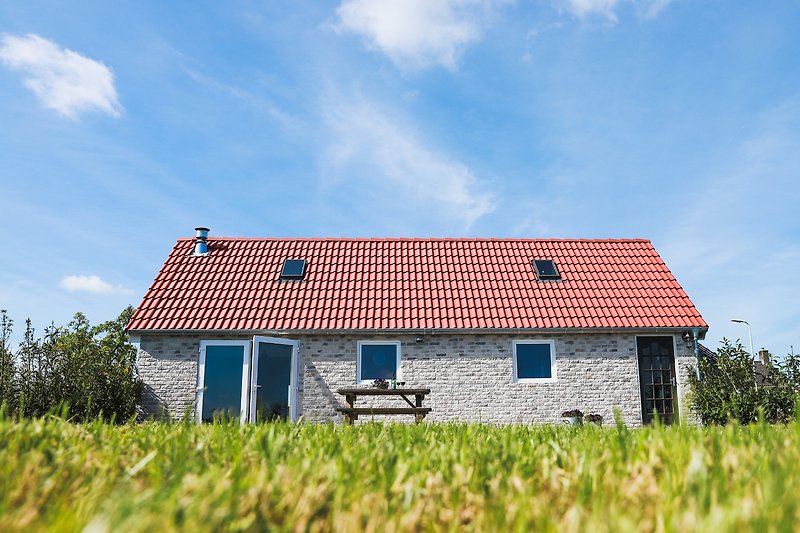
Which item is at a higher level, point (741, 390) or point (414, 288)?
point (414, 288)

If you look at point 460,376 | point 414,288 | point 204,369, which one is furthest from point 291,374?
point 460,376

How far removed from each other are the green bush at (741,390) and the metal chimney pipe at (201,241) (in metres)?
15.6

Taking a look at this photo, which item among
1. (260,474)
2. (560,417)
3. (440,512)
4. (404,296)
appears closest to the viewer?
(440,512)

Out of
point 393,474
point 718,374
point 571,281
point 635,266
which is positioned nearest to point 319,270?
point 571,281

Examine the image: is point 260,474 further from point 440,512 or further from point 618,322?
point 618,322

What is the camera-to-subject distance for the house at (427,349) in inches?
685

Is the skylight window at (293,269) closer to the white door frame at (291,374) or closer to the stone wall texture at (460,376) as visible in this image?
the stone wall texture at (460,376)

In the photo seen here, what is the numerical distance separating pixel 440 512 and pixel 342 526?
0.46 m

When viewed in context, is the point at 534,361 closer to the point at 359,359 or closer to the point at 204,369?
the point at 359,359

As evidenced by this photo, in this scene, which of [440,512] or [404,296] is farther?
[404,296]

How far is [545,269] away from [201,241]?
37.4 ft

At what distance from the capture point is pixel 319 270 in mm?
19984

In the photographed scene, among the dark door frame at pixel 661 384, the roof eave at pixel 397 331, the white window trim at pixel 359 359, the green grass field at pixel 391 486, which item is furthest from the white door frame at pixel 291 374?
the green grass field at pixel 391 486

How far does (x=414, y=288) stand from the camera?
1909cm
